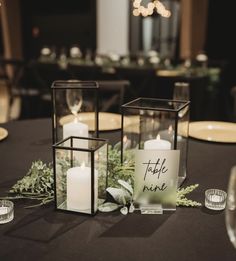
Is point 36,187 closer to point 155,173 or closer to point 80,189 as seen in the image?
point 80,189

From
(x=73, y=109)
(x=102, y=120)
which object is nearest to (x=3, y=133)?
(x=73, y=109)

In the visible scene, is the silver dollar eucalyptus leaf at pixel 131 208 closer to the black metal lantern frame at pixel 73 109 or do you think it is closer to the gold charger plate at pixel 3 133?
the black metal lantern frame at pixel 73 109

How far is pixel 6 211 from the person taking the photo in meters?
0.97

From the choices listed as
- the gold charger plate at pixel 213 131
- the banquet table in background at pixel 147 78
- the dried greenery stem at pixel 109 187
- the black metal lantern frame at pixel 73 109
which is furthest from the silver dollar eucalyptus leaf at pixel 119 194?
the banquet table in background at pixel 147 78

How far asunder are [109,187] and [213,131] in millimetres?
808

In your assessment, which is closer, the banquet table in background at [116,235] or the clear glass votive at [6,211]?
the banquet table in background at [116,235]

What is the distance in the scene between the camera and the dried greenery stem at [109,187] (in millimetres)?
1015

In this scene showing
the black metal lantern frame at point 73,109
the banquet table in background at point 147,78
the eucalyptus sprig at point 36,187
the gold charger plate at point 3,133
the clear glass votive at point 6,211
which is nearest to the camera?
the clear glass votive at point 6,211

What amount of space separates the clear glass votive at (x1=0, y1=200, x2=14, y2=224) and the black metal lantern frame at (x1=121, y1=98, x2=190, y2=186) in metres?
0.33

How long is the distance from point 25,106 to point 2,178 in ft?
13.1

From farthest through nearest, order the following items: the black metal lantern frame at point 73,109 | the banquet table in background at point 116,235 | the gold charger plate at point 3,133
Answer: the gold charger plate at point 3,133 < the black metal lantern frame at point 73,109 < the banquet table in background at point 116,235

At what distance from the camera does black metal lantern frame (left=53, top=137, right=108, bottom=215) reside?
96cm

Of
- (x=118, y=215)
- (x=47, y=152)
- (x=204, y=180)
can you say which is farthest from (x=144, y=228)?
(x=47, y=152)

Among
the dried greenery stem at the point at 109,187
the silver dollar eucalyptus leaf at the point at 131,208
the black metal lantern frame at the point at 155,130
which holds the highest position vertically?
the black metal lantern frame at the point at 155,130
